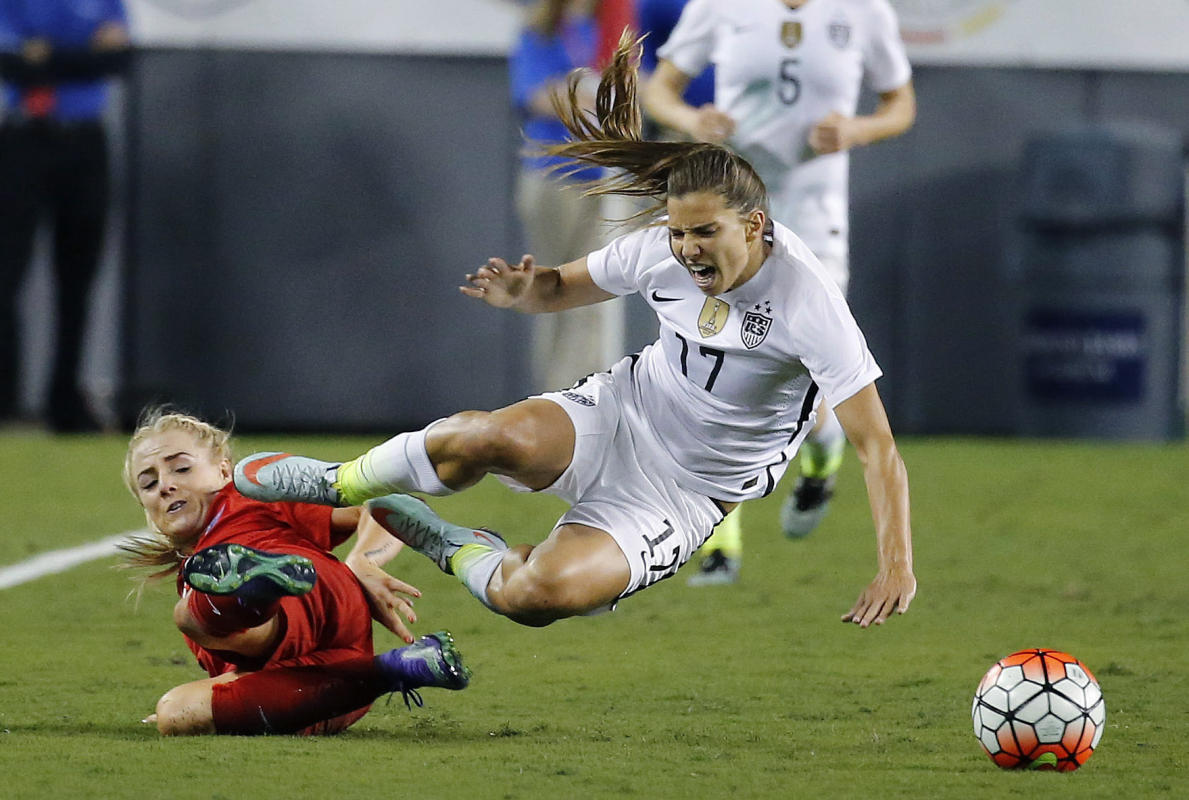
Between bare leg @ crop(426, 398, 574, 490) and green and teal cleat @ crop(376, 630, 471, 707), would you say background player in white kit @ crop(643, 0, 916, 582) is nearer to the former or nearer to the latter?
bare leg @ crop(426, 398, 574, 490)

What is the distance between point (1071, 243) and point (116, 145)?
6.07 m

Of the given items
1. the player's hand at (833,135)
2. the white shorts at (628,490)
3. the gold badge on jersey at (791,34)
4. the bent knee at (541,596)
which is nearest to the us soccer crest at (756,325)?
the white shorts at (628,490)

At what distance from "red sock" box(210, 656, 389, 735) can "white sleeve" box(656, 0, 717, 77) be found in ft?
11.1

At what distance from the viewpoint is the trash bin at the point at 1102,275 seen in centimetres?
1145

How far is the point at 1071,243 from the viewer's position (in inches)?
456

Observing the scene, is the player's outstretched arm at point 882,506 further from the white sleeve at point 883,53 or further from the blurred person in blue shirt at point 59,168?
the blurred person in blue shirt at point 59,168

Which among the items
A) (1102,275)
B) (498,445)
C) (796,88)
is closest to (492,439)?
(498,445)

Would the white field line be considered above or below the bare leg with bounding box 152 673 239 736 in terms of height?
below

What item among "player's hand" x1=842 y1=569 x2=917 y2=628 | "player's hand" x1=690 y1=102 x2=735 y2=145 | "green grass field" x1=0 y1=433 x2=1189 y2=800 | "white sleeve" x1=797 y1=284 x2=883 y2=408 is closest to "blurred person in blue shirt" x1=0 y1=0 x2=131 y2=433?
"green grass field" x1=0 y1=433 x2=1189 y2=800

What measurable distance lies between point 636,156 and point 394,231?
7.86m

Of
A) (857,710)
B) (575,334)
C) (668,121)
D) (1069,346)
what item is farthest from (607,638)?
(1069,346)

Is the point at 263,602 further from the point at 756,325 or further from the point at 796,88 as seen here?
the point at 796,88

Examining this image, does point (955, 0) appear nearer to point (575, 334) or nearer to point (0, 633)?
point (575, 334)

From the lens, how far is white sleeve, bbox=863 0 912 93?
6694 mm
